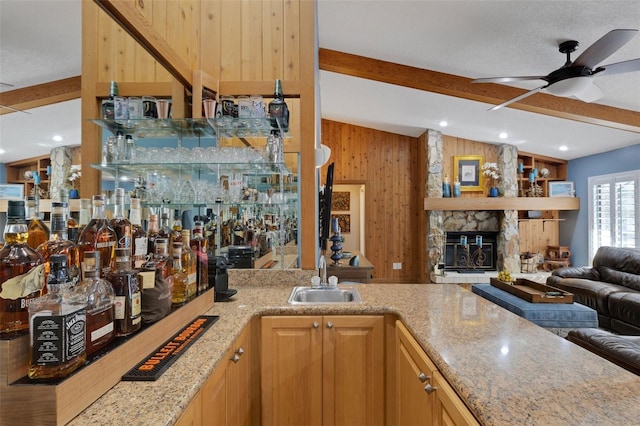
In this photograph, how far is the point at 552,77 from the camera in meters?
2.64

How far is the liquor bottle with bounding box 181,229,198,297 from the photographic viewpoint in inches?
58.2

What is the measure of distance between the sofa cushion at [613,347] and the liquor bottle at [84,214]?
8.47 ft

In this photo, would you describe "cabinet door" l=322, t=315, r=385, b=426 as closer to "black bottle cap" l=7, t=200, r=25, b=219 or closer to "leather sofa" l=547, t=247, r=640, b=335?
"black bottle cap" l=7, t=200, r=25, b=219

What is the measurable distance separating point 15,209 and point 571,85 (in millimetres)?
3401

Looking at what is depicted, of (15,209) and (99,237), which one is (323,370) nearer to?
(99,237)

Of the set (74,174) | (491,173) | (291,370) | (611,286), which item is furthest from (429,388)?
(491,173)

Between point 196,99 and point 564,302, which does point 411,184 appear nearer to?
point 564,302

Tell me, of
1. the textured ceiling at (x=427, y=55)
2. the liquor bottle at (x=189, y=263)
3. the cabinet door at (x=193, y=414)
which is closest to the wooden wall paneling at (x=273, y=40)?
the textured ceiling at (x=427, y=55)

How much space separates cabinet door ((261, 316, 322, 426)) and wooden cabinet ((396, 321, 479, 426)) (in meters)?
0.43

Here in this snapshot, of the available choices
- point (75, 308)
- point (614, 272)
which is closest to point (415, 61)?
point (614, 272)

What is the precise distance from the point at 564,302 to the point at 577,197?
410cm

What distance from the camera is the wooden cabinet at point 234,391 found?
40.2 inches

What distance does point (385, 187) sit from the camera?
698cm

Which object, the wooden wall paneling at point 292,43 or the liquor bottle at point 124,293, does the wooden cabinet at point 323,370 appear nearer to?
the liquor bottle at point 124,293
